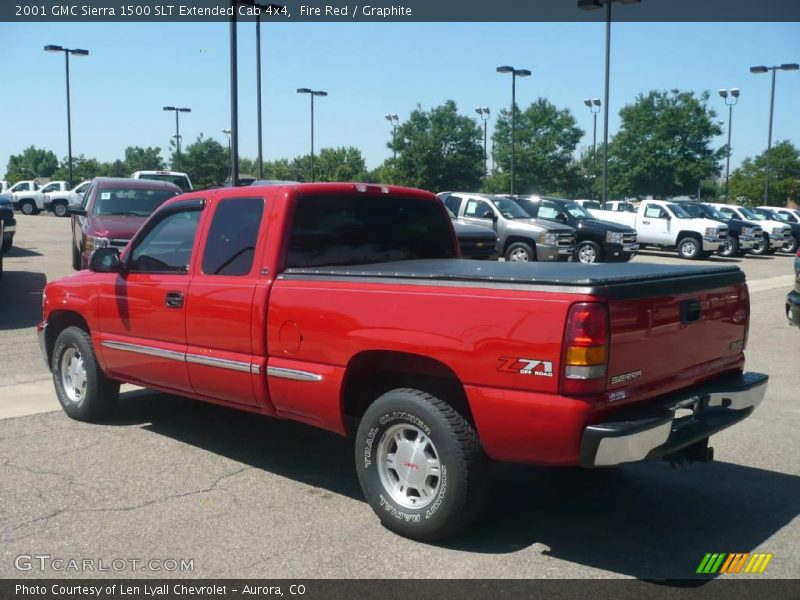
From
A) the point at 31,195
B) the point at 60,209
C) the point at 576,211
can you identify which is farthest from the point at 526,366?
the point at 31,195

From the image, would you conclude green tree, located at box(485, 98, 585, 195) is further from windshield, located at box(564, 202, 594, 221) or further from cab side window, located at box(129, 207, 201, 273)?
cab side window, located at box(129, 207, 201, 273)

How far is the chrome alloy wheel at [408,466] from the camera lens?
14.2 feet

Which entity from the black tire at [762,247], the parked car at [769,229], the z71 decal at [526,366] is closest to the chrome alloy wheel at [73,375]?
the z71 decal at [526,366]

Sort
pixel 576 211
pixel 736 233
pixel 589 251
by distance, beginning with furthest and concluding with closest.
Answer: pixel 736 233 < pixel 576 211 < pixel 589 251

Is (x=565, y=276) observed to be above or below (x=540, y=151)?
below

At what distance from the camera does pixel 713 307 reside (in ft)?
15.0

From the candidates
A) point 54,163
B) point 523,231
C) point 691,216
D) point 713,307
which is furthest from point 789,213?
point 54,163

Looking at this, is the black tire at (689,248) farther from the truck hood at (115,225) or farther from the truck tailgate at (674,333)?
the truck tailgate at (674,333)

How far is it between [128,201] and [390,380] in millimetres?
11720

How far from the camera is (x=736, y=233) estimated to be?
27906 millimetres

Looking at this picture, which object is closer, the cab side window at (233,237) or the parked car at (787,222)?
the cab side window at (233,237)

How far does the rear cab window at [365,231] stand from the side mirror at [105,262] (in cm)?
170

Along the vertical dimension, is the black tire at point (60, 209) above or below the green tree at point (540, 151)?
below

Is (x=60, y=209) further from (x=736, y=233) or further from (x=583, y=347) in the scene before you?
(x=583, y=347)
